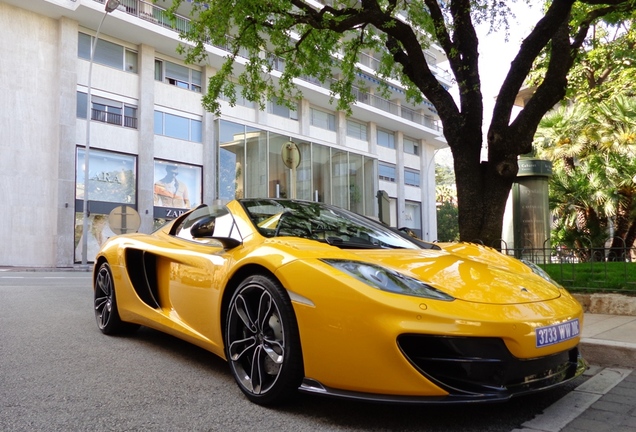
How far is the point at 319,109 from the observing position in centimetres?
3381

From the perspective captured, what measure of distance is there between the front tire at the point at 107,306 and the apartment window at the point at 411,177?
37.6 m

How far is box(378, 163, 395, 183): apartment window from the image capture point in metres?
38.5

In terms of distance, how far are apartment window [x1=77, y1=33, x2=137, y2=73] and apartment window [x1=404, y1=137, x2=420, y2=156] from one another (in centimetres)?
2350

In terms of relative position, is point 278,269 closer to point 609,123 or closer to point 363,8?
point 363,8

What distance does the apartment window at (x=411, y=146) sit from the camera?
41.9 metres

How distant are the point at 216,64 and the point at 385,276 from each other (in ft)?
87.7

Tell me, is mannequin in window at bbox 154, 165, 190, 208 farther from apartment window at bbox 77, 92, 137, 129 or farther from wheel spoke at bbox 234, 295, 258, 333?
wheel spoke at bbox 234, 295, 258, 333

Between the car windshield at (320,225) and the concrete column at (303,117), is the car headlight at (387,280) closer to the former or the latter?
the car windshield at (320,225)

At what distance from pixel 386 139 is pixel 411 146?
372cm

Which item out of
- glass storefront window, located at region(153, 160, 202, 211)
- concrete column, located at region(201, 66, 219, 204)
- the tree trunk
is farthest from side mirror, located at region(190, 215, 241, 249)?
concrete column, located at region(201, 66, 219, 204)

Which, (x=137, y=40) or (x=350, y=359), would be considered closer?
(x=350, y=359)

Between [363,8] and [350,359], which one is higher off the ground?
[363,8]

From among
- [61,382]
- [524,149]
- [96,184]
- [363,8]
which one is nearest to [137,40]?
[96,184]

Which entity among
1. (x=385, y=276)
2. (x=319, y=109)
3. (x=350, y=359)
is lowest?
(x=350, y=359)
